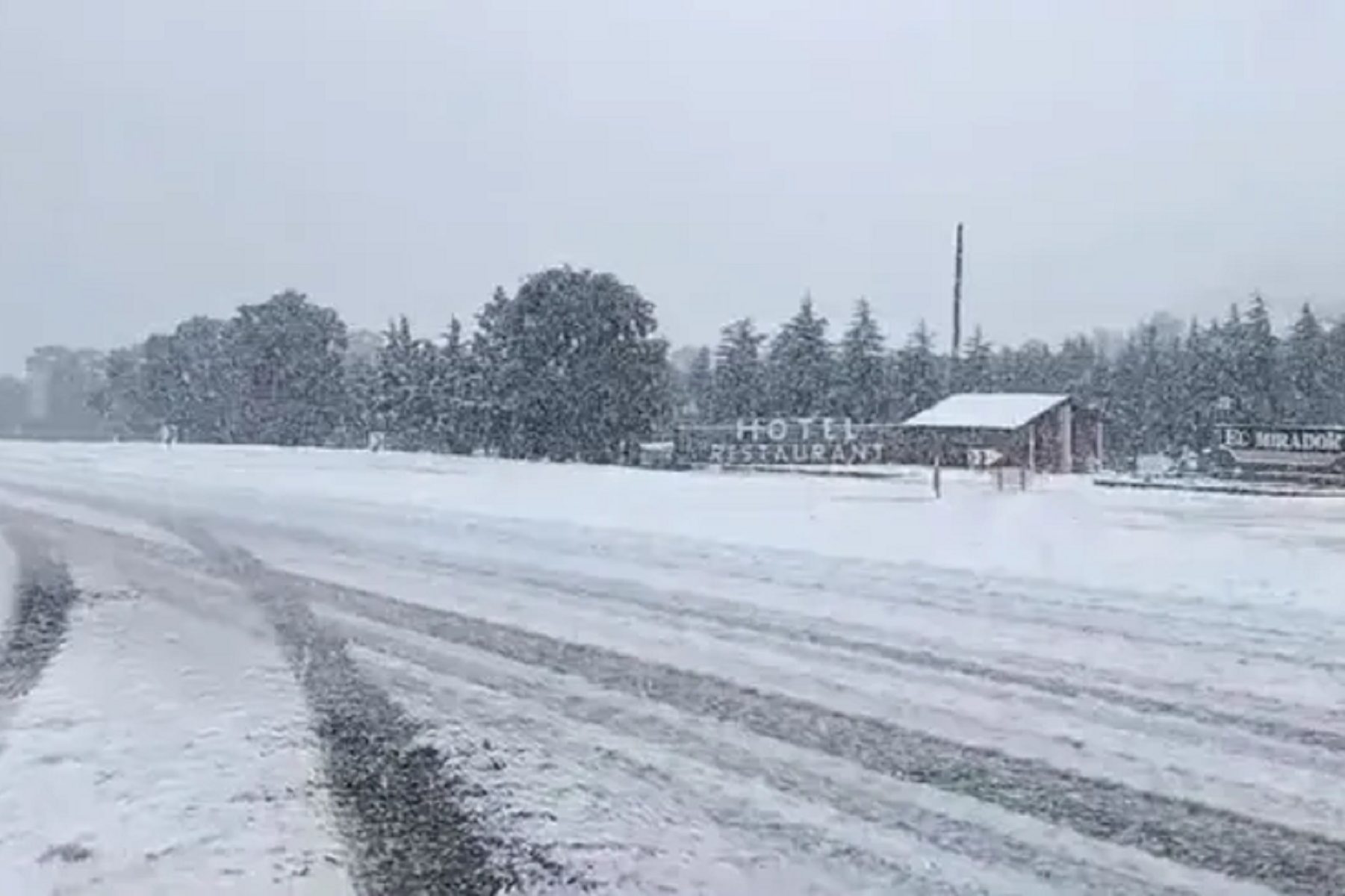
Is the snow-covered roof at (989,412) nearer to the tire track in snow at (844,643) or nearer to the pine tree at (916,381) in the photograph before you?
the pine tree at (916,381)

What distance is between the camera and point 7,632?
29.1 feet

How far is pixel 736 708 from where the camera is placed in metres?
6.86

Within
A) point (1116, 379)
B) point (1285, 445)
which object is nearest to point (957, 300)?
point (1285, 445)

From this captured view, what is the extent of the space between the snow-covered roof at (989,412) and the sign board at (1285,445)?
492 inches

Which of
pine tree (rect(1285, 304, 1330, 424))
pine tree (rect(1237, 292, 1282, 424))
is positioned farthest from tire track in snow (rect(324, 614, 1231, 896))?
pine tree (rect(1285, 304, 1330, 424))

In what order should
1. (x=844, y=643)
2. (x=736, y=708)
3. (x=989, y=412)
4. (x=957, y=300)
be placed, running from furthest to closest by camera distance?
(x=989, y=412) < (x=957, y=300) < (x=844, y=643) < (x=736, y=708)

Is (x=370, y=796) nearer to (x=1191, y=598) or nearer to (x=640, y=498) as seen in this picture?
(x=1191, y=598)

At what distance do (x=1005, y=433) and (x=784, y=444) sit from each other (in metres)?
9.64

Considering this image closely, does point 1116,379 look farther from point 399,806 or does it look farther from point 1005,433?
point 399,806

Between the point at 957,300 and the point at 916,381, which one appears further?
the point at 916,381

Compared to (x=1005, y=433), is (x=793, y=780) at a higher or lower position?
lower

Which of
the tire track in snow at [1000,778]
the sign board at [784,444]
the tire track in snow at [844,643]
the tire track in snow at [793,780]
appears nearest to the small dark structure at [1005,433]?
the sign board at [784,444]

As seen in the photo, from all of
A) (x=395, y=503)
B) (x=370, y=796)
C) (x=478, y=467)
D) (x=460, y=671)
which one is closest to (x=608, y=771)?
(x=370, y=796)

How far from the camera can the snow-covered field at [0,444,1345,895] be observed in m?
4.74
